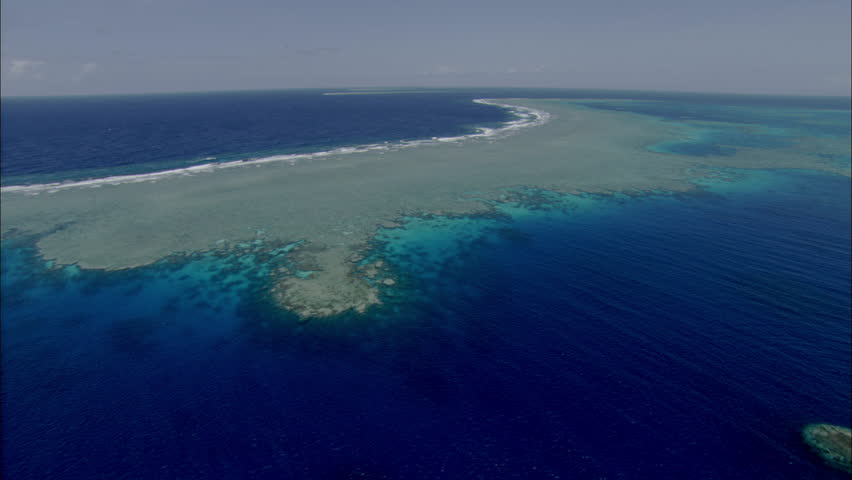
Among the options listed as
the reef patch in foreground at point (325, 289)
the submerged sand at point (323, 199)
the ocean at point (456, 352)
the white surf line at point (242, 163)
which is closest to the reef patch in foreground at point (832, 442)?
the ocean at point (456, 352)

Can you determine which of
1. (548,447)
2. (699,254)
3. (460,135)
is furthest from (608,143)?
(548,447)

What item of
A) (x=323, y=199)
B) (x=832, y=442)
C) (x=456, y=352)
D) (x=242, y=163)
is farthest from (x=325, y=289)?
(x=242, y=163)

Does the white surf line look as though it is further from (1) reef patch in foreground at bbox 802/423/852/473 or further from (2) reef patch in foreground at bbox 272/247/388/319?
(1) reef patch in foreground at bbox 802/423/852/473

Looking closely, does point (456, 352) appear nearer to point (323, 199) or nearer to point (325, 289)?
point (325, 289)

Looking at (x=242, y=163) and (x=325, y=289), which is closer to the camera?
(x=325, y=289)

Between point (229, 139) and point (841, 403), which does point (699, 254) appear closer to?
point (841, 403)

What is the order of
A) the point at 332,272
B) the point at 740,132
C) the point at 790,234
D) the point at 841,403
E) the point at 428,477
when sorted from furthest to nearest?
the point at 740,132
the point at 790,234
the point at 332,272
the point at 841,403
the point at 428,477
